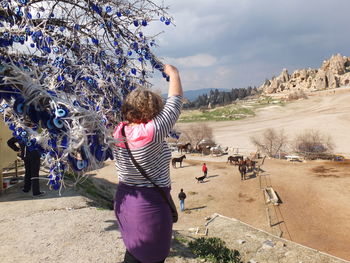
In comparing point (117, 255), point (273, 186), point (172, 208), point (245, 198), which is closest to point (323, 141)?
point (273, 186)

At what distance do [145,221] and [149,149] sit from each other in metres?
0.59

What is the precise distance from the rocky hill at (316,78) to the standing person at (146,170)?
343 ft

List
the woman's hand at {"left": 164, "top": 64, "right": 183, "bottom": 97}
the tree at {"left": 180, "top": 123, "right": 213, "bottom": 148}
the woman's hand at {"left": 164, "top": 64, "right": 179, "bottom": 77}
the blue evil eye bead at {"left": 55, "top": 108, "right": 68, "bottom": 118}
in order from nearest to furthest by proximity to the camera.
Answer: the blue evil eye bead at {"left": 55, "top": 108, "right": 68, "bottom": 118} → the woman's hand at {"left": 164, "top": 64, "right": 183, "bottom": 97} → the woman's hand at {"left": 164, "top": 64, "right": 179, "bottom": 77} → the tree at {"left": 180, "top": 123, "right": 213, "bottom": 148}

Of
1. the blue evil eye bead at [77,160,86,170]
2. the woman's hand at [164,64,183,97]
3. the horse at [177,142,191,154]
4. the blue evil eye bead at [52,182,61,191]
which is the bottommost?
the horse at [177,142,191,154]

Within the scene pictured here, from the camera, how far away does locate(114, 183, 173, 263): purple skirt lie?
7.64 feet

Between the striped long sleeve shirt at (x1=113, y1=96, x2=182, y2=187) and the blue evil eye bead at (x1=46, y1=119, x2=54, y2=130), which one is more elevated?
the blue evil eye bead at (x1=46, y1=119, x2=54, y2=130)

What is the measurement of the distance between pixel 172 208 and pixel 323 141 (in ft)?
112

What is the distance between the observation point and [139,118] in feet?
7.34

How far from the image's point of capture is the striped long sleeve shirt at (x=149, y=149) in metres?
2.17

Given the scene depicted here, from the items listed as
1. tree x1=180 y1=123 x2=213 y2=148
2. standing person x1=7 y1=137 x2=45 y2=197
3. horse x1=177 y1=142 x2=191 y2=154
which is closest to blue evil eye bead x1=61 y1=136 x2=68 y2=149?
standing person x1=7 y1=137 x2=45 y2=197

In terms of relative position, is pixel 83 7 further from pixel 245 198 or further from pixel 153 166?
pixel 245 198

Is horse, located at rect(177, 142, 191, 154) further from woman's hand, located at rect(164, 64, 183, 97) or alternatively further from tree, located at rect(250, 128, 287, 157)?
woman's hand, located at rect(164, 64, 183, 97)

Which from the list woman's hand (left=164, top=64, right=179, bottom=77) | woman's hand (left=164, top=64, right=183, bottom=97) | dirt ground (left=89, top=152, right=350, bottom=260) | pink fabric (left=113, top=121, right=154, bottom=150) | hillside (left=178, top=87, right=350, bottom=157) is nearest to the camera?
pink fabric (left=113, top=121, right=154, bottom=150)

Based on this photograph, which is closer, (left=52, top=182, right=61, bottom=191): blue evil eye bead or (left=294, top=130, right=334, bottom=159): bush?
(left=52, top=182, right=61, bottom=191): blue evil eye bead
